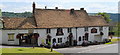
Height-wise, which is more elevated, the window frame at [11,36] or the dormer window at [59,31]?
the dormer window at [59,31]

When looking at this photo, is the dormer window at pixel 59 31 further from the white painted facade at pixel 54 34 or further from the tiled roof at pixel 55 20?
the tiled roof at pixel 55 20

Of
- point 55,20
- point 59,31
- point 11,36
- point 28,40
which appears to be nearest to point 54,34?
point 59,31

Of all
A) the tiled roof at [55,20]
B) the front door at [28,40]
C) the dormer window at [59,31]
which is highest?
the tiled roof at [55,20]

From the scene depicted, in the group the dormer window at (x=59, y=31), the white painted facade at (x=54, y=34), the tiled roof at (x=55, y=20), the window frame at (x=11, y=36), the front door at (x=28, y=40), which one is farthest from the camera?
the dormer window at (x=59, y=31)

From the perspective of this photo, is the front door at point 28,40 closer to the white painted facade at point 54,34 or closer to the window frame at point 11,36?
the white painted facade at point 54,34

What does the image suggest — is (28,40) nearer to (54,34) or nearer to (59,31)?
(54,34)

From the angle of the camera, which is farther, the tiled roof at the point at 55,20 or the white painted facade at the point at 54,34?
the tiled roof at the point at 55,20

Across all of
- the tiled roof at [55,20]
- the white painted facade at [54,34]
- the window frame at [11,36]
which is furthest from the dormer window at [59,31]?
the window frame at [11,36]

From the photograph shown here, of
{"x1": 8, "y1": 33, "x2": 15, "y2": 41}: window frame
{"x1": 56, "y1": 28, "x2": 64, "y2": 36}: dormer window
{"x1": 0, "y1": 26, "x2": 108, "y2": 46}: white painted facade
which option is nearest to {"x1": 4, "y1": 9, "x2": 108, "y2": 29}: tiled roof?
{"x1": 56, "y1": 28, "x2": 64, "y2": 36}: dormer window

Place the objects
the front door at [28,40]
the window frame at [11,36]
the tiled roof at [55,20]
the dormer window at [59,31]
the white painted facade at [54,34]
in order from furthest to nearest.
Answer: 1. the dormer window at [59,31]
2. the tiled roof at [55,20]
3. the front door at [28,40]
4. the window frame at [11,36]
5. the white painted facade at [54,34]

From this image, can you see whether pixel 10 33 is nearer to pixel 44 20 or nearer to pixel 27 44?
pixel 27 44

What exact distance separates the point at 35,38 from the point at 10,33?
532 cm

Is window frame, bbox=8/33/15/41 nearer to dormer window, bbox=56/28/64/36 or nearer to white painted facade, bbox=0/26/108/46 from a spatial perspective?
white painted facade, bbox=0/26/108/46

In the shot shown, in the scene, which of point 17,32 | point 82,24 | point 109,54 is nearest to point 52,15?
point 82,24
